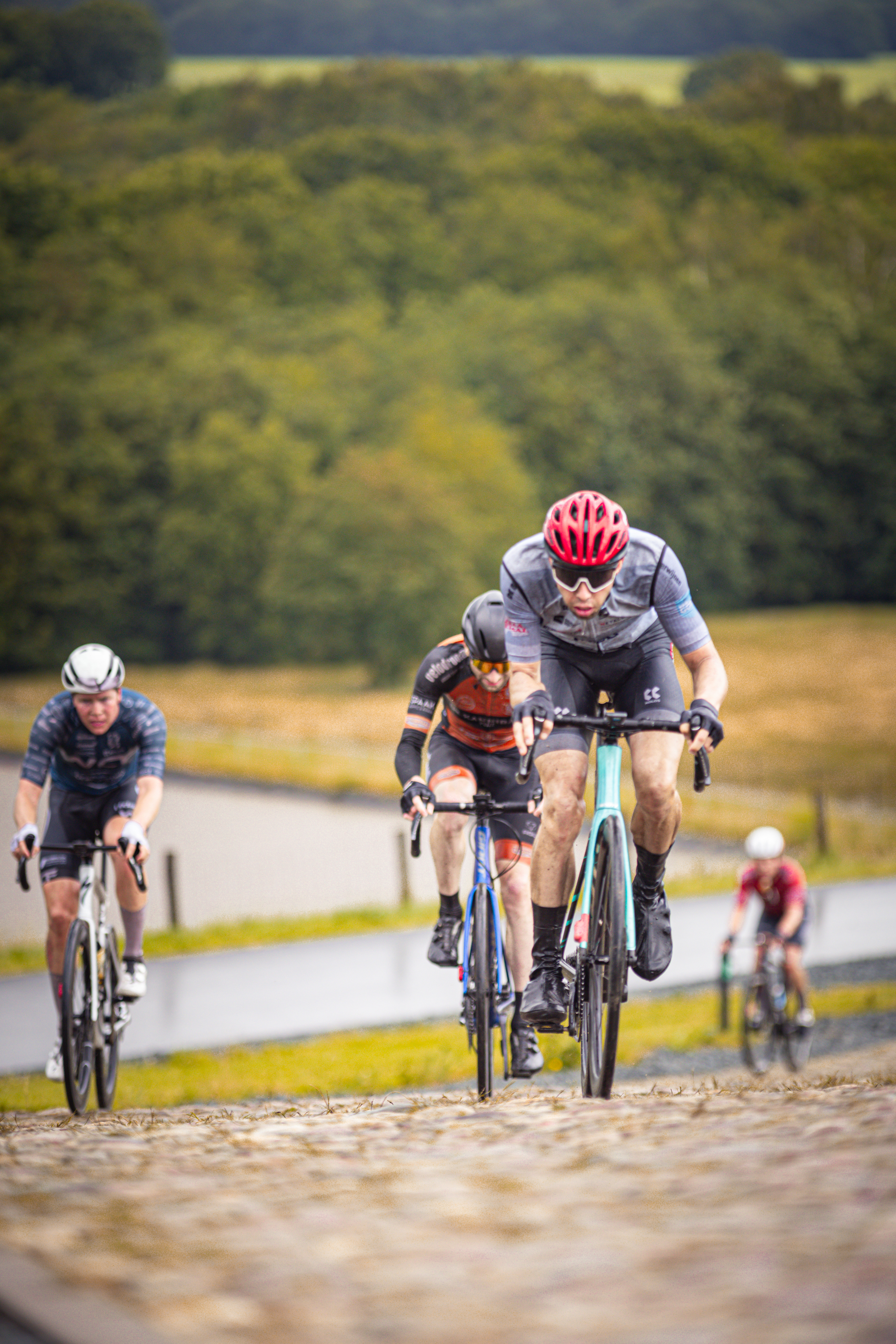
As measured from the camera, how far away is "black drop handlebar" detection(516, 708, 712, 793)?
6.32 m

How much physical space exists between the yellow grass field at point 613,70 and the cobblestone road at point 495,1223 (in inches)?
4707

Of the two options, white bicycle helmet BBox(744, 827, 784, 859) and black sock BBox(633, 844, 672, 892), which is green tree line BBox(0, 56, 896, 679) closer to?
white bicycle helmet BBox(744, 827, 784, 859)

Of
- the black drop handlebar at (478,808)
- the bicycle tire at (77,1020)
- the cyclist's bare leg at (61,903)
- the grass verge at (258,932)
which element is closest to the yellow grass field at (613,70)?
the grass verge at (258,932)

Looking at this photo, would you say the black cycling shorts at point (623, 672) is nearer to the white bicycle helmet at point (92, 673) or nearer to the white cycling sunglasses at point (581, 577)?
the white cycling sunglasses at point (581, 577)

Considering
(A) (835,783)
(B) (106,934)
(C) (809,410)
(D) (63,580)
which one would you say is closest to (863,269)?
(C) (809,410)

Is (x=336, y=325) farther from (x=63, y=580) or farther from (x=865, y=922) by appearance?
(x=865, y=922)

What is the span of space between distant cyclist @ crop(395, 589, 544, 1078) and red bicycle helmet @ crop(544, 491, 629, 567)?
1345mm

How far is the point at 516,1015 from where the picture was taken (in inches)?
308

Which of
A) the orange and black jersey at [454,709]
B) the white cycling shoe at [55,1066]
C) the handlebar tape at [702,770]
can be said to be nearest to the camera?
the handlebar tape at [702,770]

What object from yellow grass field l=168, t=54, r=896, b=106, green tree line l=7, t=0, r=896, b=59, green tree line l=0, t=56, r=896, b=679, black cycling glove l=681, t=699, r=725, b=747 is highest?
green tree line l=7, t=0, r=896, b=59

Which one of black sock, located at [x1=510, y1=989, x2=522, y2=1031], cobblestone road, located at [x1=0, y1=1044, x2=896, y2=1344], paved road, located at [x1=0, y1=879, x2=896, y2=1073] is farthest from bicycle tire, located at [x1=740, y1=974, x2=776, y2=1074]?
cobblestone road, located at [x1=0, y1=1044, x2=896, y2=1344]

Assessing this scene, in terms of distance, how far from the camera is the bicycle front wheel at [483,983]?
7664 millimetres

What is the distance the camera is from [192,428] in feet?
238

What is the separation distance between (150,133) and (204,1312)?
11694 cm
